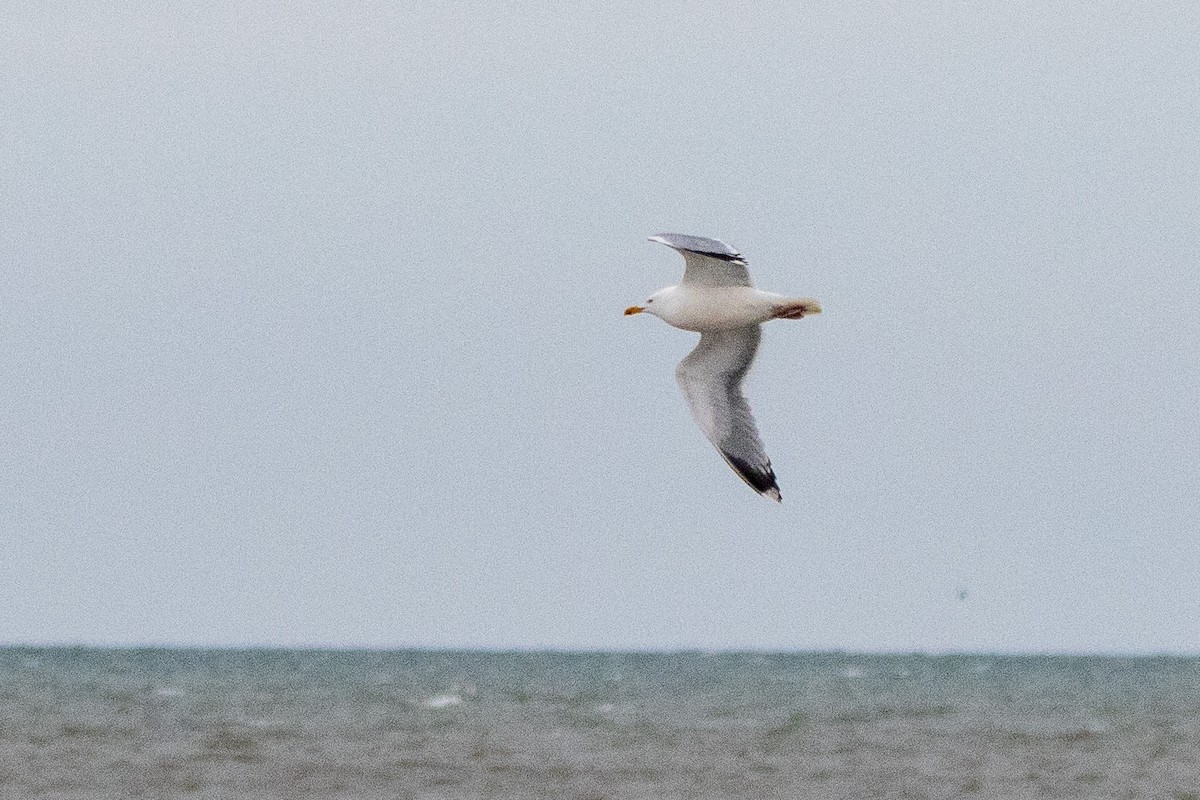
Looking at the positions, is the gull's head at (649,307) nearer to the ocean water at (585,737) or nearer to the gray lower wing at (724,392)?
the gray lower wing at (724,392)

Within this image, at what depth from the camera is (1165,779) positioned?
77.2ft

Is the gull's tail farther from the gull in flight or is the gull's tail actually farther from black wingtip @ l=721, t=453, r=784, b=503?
black wingtip @ l=721, t=453, r=784, b=503

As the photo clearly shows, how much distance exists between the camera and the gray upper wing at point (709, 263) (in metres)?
9.95

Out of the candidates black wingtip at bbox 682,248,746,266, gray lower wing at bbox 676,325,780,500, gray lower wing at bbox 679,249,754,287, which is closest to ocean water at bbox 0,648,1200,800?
gray lower wing at bbox 676,325,780,500

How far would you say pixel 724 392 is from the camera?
39.0ft

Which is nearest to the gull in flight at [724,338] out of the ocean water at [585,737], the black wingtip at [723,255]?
the black wingtip at [723,255]

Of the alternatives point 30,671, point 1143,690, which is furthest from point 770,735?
point 30,671

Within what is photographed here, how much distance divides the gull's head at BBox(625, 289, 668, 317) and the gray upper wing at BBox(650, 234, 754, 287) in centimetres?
20

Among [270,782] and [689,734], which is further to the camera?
[689,734]

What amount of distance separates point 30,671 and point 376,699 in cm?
1824

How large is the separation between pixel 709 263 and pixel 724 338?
997 mm

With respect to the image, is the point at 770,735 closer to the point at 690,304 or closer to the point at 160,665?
the point at 690,304

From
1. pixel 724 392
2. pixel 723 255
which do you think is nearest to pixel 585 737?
pixel 724 392

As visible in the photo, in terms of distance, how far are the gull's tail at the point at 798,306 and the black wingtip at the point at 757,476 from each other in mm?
1176
